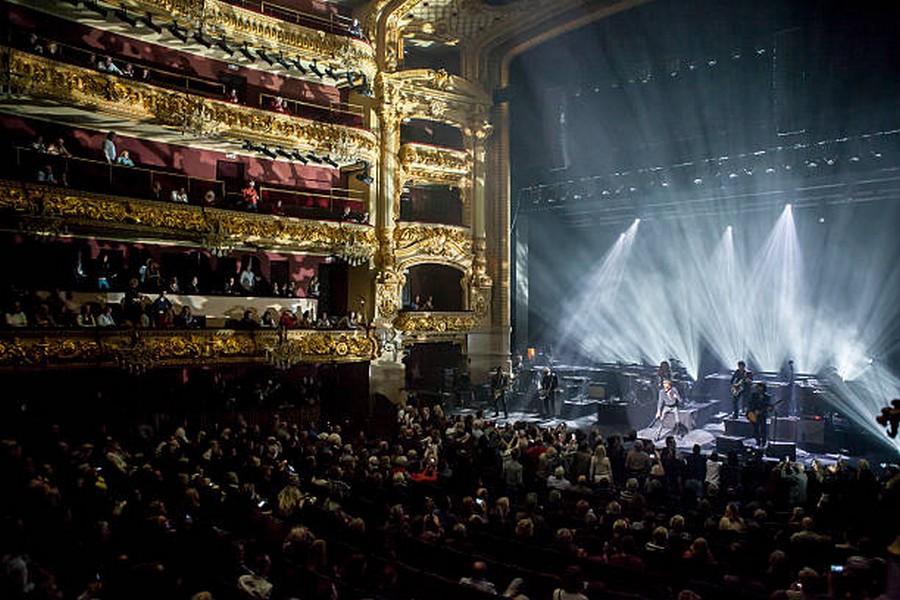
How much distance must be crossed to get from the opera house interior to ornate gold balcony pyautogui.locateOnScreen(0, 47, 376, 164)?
3.8 inches

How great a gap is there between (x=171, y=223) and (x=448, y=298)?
540 inches

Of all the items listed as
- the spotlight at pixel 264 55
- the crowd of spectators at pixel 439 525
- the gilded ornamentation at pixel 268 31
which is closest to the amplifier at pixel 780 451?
the crowd of spectators at pixel 439 525

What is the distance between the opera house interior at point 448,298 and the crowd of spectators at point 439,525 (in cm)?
6

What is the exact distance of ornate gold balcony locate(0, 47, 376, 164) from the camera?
18156 millimetres

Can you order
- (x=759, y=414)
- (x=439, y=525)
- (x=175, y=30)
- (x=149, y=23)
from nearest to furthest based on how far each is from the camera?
(x=439, y=525)
(x=759, y=414)
(x=149, y=23)
(x=175, y=30)

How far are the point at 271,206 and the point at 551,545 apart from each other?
726 inches

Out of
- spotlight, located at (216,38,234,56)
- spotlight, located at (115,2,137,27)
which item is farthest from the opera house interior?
spotlight, located at (115,2,137,27)

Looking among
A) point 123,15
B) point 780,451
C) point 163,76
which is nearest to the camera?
point 780,451

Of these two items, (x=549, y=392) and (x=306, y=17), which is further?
(x=306, y=17)

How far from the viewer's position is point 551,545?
349 inches

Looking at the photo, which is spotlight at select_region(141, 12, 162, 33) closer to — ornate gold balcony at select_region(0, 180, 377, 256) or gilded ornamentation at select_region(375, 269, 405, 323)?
ornate gold balcony at select_region(0, 180, 377, 256)

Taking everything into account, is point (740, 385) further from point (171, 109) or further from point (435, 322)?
point (171, 109)

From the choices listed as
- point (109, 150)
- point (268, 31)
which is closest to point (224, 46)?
point (268, 31)

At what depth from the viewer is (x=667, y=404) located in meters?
20.8
